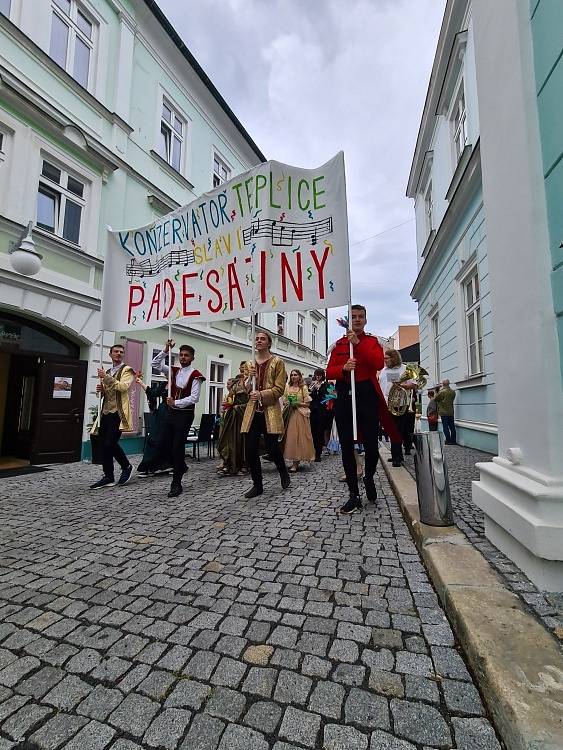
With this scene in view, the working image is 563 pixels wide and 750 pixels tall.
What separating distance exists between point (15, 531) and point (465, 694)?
3.49m

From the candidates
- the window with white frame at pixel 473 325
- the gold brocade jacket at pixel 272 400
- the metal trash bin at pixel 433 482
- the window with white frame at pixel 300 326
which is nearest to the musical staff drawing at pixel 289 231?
the gold brocade jacket at pixel 272 400

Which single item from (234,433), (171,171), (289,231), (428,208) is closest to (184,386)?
(234,433)

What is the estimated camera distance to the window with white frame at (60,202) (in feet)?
23.5

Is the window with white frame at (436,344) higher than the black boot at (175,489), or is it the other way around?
the window with white frame at (436,344)

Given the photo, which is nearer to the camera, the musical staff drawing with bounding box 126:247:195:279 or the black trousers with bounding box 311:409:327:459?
the musical staff drawing with bounding box 126:247:195:279

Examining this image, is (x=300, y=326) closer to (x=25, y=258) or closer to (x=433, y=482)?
(x=25, y=258)

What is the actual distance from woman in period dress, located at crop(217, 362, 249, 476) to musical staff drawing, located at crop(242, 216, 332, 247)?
235 centimetres

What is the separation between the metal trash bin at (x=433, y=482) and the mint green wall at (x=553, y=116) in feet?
3.88

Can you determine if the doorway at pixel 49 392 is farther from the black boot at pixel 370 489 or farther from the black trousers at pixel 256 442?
the black boot at pixel 370 489

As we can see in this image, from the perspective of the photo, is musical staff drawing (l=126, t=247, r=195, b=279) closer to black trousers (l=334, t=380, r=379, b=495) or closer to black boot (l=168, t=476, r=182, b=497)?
black trousers (l=334, t=380, r=379, b=495)

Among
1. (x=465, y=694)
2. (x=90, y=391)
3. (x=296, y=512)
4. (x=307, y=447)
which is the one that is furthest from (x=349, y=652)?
(x=90, y=391)

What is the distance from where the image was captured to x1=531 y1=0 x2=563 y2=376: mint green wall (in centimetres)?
188

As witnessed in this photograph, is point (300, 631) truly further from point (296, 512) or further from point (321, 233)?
point (321, 233)

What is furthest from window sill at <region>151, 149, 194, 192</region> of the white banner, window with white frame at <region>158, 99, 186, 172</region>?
the white banner
